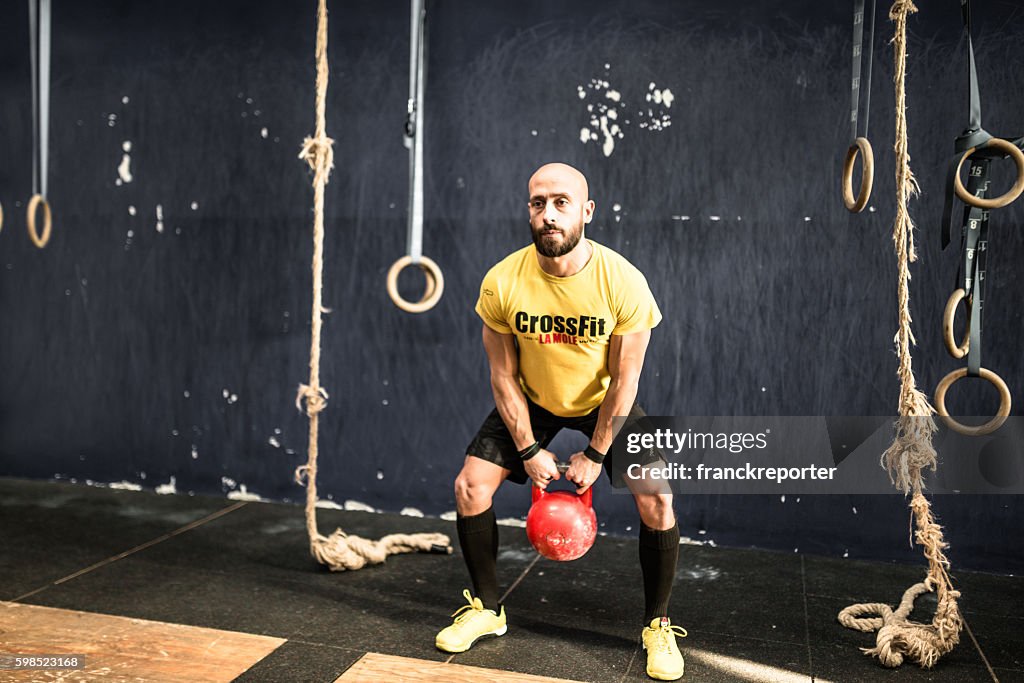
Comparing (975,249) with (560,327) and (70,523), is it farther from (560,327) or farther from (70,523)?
(70,523)

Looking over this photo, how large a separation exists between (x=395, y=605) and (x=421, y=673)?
1.86 ft

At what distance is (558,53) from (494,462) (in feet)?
5.75

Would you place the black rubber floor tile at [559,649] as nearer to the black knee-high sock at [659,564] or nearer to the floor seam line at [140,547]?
the black knee-high sock at [659,564]

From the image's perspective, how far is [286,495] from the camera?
424 cm

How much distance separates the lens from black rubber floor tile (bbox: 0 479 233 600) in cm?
336

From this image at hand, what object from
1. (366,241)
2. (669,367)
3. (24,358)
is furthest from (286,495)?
(669,367)

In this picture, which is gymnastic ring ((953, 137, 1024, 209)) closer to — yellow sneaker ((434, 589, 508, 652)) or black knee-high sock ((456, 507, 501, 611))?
black knee-high sock ((456, 507, 501, 611))

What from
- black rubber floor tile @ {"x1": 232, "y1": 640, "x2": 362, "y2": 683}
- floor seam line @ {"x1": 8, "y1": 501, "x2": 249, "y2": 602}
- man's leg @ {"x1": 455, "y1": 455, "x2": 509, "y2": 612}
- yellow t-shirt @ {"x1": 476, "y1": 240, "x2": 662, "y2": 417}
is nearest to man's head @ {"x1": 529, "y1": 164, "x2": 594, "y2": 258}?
yellow t-shirt @ {"x1": 476, "y1": 240, "x2": 662, "y2": 417}

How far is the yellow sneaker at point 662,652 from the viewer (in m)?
2.57

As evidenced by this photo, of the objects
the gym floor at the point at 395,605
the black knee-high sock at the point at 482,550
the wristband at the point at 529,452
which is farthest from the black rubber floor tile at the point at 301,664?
the wristband at the point at 529,452

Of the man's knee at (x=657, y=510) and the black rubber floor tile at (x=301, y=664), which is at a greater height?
the man's knee at (x=657, y=510)

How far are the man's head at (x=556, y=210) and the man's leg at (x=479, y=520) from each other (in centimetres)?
66

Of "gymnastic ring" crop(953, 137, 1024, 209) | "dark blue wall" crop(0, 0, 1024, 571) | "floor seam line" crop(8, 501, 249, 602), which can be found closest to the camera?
"gymnastic ring" crop(953, 137, 1024, 209)

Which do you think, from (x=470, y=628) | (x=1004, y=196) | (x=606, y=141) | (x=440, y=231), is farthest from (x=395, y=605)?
(x=1004, y=196)
